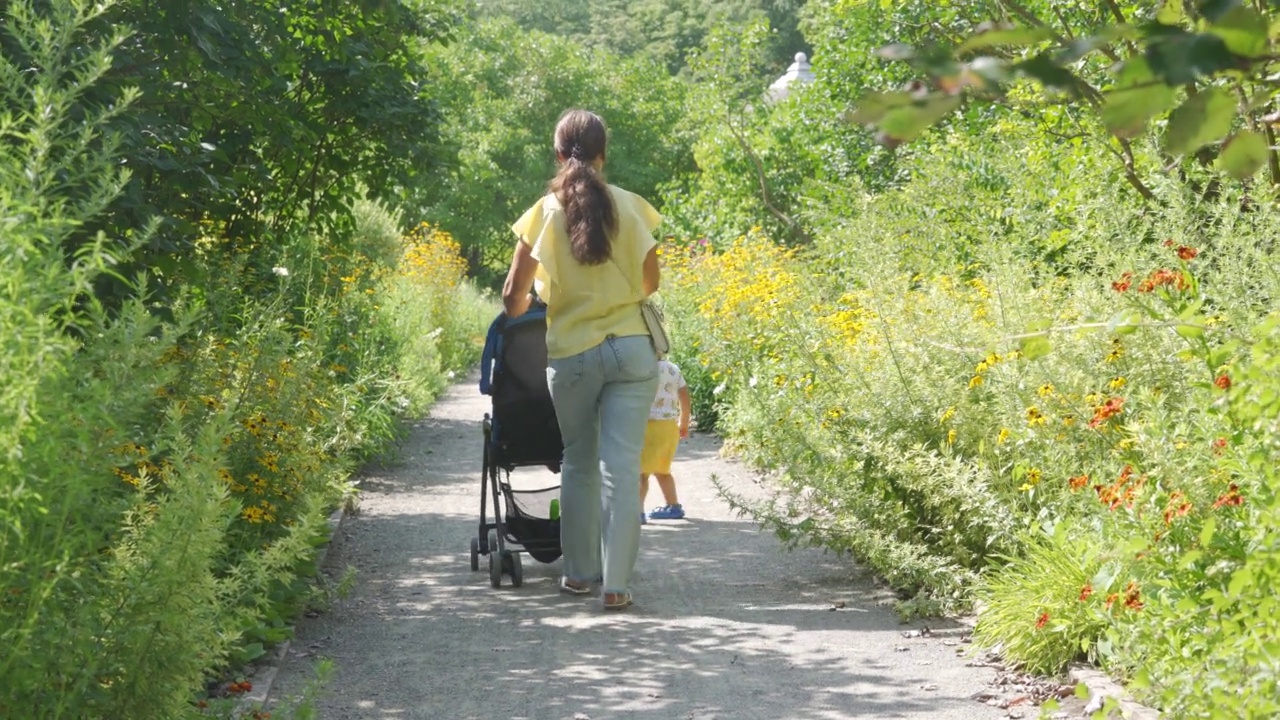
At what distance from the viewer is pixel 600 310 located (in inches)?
272

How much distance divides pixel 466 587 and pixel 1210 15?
21.8 ft

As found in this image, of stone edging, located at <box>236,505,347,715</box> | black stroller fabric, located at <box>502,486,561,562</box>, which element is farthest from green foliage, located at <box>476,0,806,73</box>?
stone edging, located at <box>236,505,347,715</box>

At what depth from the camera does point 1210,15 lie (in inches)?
56.9

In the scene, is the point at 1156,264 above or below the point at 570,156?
below

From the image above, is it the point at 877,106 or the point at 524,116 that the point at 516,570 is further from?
the point at 524,116

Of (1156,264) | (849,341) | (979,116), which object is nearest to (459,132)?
(979,116)

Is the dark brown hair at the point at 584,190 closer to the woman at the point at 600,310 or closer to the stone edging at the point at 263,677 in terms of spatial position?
the woman at the point at 600,310

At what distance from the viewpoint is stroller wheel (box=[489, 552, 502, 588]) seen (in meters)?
7.59

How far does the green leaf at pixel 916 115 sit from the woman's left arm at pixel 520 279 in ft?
18.0

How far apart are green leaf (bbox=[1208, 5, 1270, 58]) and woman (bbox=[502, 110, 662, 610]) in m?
5.41

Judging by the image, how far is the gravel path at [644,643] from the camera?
548 cm

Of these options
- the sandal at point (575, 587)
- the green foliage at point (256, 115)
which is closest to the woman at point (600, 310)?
the sandal at point (575, 587)

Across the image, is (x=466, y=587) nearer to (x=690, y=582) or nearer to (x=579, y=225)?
(x=690, y=582)

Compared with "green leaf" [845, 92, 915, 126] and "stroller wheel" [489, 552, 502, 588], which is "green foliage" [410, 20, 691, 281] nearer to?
"stroller wheel" [489, 552, 502, 588]
